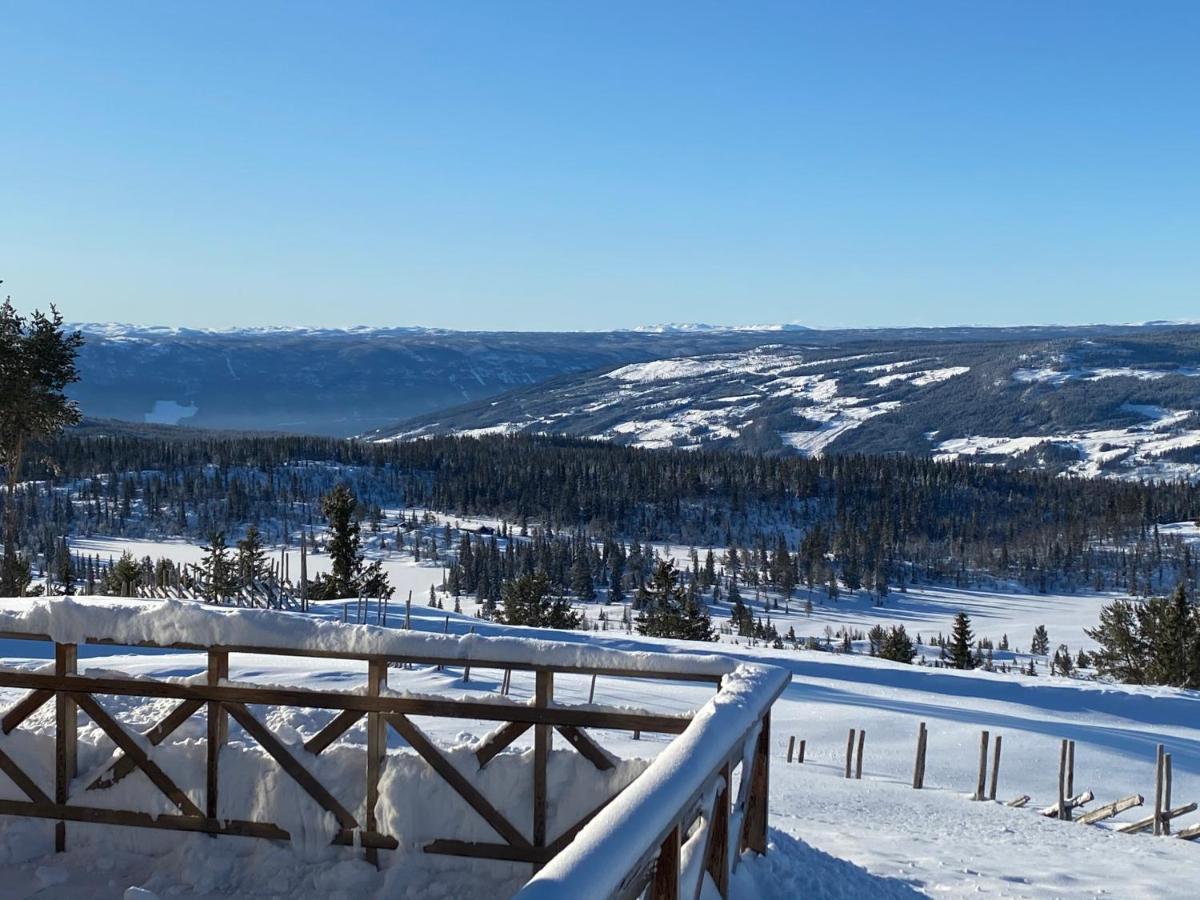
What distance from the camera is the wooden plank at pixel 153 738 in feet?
26.8

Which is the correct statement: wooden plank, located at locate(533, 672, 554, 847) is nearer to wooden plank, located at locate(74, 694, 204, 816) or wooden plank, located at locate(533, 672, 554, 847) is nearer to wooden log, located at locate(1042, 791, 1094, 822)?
wooden plank, located at locate(74, 694, 204, 816)

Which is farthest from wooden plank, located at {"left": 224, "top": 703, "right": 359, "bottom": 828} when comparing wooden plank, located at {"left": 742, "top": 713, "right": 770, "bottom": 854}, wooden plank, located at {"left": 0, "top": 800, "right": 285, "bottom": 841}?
wooden plank, located at {"left": 742, "top": 713, "right": 770, "bottom": 854}

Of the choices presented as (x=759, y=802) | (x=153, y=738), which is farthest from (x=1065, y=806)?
(x=153, y=738)

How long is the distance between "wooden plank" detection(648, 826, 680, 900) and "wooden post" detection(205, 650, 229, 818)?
14.6 ft

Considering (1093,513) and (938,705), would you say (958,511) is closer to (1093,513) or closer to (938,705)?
(1093,513)

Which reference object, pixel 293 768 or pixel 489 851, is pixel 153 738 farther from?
pixel 489 851

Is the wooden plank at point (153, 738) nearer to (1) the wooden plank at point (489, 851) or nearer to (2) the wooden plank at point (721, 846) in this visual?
(1) the wooden plank at point (489, 851)

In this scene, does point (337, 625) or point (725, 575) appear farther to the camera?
point (725, 575)

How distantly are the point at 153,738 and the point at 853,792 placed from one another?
41.2 ft

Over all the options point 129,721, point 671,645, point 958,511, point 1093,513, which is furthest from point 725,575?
point 129,721

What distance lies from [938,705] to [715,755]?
31.1 metres

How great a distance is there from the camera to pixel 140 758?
7.94 m

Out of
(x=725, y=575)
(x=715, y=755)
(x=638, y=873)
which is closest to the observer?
(x=638, y=873)

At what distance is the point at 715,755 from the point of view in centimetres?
480
